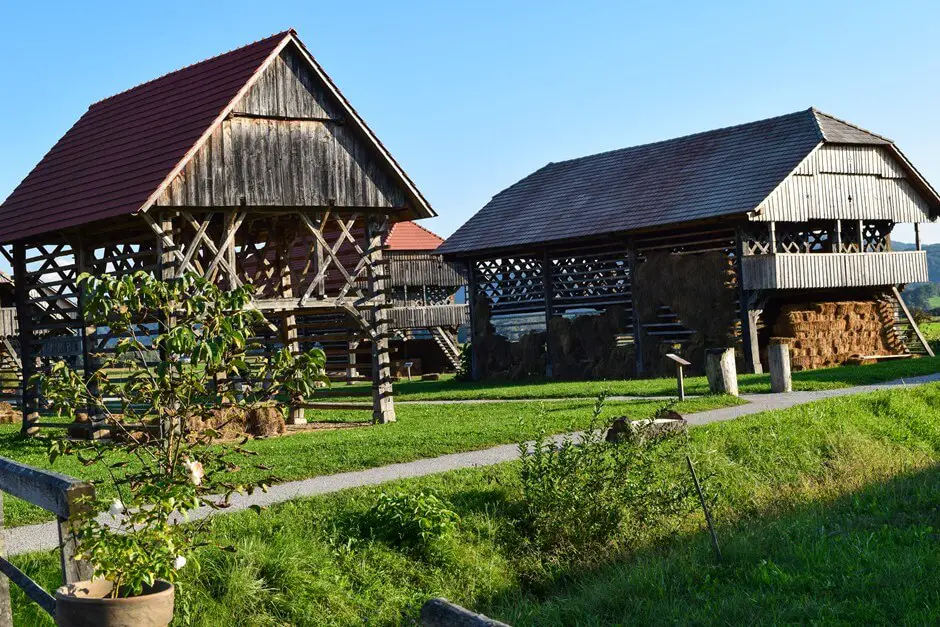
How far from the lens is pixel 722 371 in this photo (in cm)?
2058

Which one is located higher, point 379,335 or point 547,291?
point 547,291

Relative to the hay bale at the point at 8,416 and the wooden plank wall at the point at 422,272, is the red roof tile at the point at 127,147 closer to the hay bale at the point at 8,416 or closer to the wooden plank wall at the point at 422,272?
the hay bale at the point at 8,416

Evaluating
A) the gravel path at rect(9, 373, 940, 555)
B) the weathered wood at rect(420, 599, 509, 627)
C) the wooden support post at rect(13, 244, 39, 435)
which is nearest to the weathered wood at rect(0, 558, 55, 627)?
the weathered wood at rect(420, 599, 509, 627)

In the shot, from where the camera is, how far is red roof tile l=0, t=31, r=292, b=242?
1788cm

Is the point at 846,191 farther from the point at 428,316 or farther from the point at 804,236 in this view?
the point at 428,316

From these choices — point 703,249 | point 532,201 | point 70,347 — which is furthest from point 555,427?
point 532,201

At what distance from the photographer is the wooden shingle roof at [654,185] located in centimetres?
2816

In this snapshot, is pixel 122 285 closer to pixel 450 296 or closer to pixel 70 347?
pixel 70 347

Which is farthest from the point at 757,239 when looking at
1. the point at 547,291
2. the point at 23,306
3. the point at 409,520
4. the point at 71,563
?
the point at 71,563

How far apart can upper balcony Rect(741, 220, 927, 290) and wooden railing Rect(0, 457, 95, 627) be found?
23103 mm

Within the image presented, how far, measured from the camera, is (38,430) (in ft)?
68.3

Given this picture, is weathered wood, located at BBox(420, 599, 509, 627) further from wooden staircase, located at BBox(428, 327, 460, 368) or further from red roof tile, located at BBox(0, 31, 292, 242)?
wooden staircase, located at BBox(428, 327, 460, 368)

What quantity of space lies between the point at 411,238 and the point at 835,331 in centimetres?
2289

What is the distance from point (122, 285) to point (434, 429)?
11.1m
